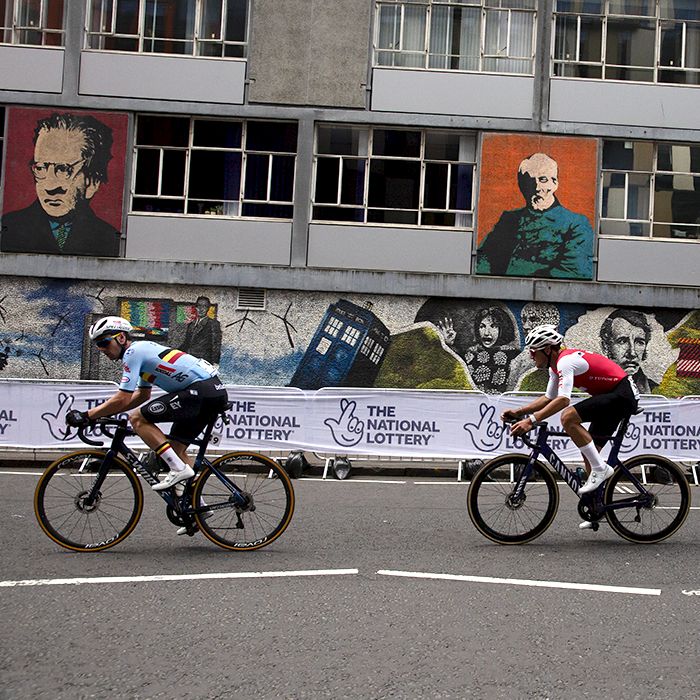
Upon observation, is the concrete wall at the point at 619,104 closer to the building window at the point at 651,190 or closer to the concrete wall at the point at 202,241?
the building window at the point at 651,190

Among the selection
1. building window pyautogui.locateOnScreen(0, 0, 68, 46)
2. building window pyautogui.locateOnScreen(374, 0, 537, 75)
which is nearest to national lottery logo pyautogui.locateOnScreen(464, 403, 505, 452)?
building window pyautogui.locateOnScreen(374, 0, 537, 75)

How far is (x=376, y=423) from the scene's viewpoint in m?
12.0

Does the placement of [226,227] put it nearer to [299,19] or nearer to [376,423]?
[299,19]

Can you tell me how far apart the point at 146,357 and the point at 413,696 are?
11.3ft

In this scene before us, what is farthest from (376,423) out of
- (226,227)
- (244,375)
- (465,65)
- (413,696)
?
(465,65)

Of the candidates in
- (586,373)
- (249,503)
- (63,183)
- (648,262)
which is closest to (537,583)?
(586,373)

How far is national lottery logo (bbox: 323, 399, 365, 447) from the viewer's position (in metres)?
12.0

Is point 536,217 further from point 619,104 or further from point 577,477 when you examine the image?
point 577,477

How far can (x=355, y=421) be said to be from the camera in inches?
473

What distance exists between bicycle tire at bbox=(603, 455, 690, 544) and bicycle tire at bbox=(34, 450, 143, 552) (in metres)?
3.82

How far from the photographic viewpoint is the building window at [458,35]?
58.6 feet

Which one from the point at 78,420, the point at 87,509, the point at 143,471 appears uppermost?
the point at 78,420

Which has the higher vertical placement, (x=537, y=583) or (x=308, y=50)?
(x=308, y=50)

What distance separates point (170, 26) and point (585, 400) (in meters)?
15.1
